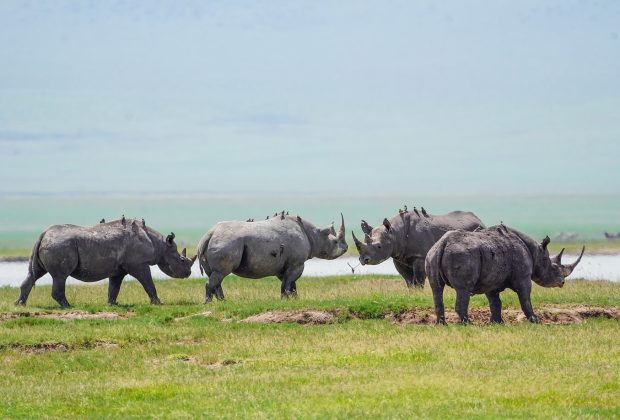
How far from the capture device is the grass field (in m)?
14.4

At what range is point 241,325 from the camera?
21703 mm

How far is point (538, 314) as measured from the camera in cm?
2255

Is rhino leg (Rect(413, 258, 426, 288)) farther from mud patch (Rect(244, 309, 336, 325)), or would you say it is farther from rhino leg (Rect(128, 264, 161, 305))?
mud patch (Rect(244, 309, 336, 325))

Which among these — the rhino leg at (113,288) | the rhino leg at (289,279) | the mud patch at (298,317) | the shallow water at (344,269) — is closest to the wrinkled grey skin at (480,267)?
the mud patch at (298,317)


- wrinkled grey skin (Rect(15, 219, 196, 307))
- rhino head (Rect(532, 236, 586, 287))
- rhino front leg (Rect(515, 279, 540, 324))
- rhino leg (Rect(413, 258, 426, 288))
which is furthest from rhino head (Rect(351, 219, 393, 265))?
rhino front leg (Rect(515, 279, 540, 324))

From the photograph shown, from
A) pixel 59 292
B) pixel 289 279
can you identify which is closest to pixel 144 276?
pixel 59 292

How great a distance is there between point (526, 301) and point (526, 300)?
1.0 inches

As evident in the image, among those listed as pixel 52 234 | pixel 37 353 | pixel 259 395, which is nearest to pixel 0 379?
pixel 37 353

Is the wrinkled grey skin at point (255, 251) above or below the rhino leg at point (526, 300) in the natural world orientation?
above

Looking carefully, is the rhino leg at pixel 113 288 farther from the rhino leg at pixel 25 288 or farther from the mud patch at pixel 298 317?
the mud patch at pixel 298 317

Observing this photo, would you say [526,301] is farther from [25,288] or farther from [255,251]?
[25,288]

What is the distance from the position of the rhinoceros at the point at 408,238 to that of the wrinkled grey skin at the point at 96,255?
203 inches

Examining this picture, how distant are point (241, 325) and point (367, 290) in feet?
31.3

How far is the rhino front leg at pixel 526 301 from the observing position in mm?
21703
